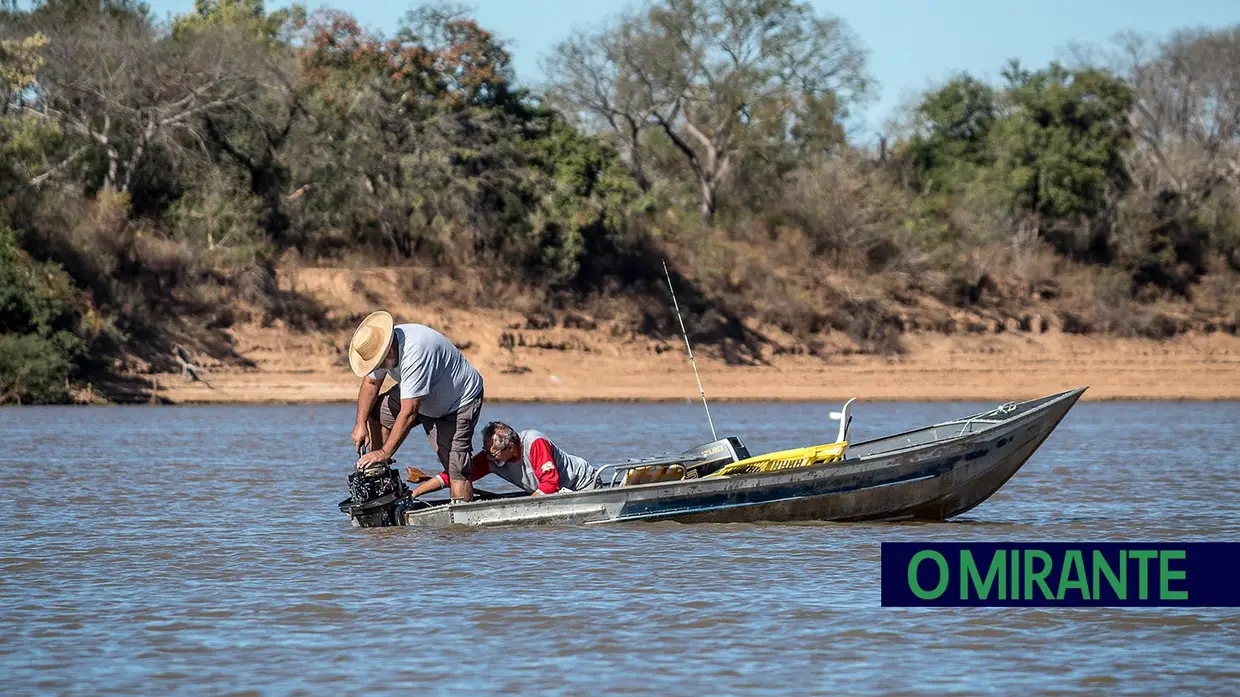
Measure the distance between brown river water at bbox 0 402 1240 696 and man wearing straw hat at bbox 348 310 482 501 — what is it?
2.24 ft

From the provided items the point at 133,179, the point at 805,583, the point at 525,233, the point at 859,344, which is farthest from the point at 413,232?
the point at 805,583

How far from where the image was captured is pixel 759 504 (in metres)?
14.1

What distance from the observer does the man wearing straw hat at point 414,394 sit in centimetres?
1316

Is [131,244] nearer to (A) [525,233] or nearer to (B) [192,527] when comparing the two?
(A) [525,233]

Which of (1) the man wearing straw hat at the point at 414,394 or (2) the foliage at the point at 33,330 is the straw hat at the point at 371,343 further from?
(2) the foliage at the point at 33,330

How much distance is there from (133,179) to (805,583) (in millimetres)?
34531

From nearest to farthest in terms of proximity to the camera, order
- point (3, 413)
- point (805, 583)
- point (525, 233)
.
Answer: point (805, 583)
point (3, 413)
point (525, 233)

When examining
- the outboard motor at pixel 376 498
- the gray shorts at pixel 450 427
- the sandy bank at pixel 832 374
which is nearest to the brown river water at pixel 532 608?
the outboard motor at pixel 376 498

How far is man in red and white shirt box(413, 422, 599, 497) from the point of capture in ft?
44.8

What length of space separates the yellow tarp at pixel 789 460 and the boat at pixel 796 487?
0.04 feet

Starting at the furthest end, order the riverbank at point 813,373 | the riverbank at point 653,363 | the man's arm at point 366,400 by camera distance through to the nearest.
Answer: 1. the riverbank at point 653,363
2. the riverbank at point 813,373
3. the man's arm at point 366,400

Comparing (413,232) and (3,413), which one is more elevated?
(413,232)

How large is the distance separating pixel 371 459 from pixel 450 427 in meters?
0.66

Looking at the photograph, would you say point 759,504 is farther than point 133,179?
No
